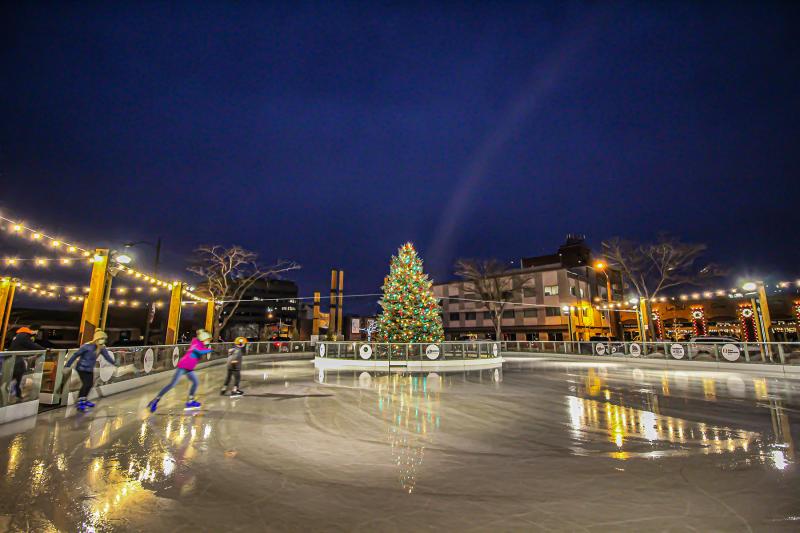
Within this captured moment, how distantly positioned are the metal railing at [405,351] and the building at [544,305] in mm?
18781

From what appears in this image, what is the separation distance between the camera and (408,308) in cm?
2106

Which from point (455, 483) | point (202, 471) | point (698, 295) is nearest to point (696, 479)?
point (455, 483)

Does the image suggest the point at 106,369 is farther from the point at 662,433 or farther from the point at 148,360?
the point at 662,433

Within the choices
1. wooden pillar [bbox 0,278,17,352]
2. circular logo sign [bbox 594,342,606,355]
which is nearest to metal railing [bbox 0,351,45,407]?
wooden pillar [bbox 0,278,17,352]

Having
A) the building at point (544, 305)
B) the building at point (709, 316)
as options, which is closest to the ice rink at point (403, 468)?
the building at point (544, 305)

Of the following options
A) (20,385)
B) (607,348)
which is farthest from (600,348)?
(20,385)

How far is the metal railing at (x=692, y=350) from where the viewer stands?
17.8m

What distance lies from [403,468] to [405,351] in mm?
15818

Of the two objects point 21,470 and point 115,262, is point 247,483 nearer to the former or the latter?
point 21,470

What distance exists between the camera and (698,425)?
661cm

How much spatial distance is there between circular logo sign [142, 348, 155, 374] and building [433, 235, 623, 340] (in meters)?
30.2

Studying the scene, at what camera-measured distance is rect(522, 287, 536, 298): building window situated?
46.7 m

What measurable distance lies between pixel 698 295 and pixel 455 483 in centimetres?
2834

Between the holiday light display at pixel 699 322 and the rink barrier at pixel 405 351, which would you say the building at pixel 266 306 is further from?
the holiday light display at pixel 699 322
